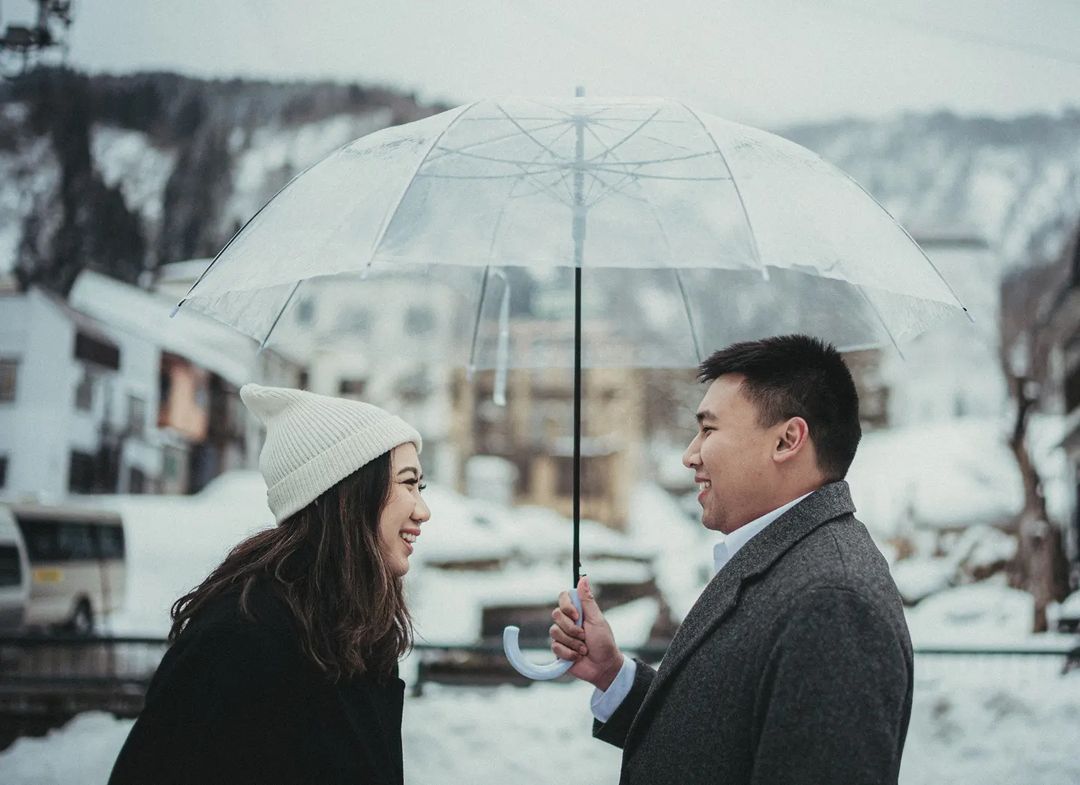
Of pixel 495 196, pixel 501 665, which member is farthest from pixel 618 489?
pixel 495 196

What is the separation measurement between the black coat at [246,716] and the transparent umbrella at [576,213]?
41 cm

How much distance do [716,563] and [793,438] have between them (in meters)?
0.29

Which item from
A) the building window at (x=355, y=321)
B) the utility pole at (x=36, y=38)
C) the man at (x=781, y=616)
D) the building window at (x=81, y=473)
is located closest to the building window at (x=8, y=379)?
the building window at (x=81, y=473)

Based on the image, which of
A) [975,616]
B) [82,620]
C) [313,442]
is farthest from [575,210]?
[975,616]

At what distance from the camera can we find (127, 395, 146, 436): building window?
5.52m

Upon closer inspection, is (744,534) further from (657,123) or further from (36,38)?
(36,38)

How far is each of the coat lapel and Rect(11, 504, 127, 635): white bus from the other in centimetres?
438

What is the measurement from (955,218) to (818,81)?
1112 millimetres

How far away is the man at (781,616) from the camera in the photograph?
127 cm

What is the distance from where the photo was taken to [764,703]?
4.45ft

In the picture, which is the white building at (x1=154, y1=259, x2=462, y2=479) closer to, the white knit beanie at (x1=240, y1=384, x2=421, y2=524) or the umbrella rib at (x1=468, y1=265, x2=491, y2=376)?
the umbrella rib at (x1=468, y1=265, x2=491, y2=376)

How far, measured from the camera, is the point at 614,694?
1867 mm

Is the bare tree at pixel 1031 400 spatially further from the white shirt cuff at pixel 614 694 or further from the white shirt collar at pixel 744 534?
the white shirt collar at pixel 744 534

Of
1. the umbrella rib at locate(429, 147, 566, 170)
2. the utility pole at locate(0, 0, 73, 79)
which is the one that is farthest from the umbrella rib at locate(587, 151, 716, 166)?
the utility pole at locate(0, 0, 73, 79)
